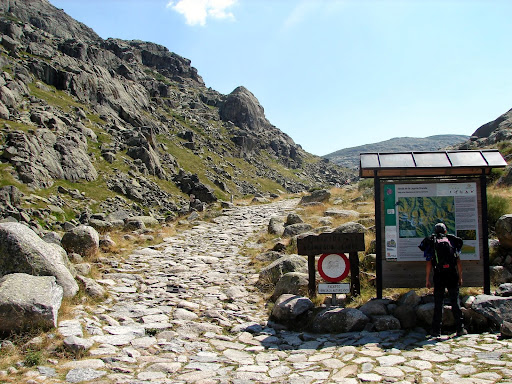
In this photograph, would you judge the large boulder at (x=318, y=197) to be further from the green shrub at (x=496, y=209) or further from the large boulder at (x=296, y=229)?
the green shrub at (x=496, y=209)

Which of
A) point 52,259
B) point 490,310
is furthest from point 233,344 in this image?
point 490,310

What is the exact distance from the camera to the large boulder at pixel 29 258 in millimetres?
8242

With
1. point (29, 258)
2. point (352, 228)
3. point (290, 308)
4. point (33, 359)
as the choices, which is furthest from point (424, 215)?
point (29, 258)

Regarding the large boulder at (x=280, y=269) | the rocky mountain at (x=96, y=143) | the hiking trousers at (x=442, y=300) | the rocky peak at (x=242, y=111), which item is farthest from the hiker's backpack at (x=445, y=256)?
the rocky peak at (x=242, y=111)

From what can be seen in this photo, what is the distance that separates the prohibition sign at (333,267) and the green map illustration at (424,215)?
1.52 meters

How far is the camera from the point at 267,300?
10.6 metres

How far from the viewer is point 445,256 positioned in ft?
26.5

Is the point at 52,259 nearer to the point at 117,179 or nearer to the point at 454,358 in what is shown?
the point at 454,358

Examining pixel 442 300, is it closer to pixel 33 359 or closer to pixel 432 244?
pixel 432 244

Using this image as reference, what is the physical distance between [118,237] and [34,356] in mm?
10721

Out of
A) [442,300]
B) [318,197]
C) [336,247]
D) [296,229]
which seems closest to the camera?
[442,300]

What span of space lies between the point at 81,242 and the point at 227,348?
24.5 feet

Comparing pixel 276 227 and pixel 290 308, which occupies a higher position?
pixel 276 227

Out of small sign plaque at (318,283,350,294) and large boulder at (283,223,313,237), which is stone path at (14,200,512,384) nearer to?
small sign plaque at (318,283,350,294)
